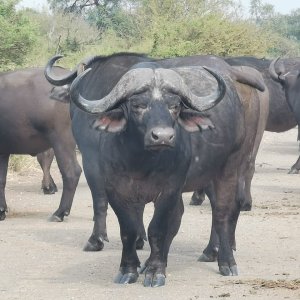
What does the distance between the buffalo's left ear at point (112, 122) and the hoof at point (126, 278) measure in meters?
1.17

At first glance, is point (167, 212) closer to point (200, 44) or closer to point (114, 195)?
point (114, 195)

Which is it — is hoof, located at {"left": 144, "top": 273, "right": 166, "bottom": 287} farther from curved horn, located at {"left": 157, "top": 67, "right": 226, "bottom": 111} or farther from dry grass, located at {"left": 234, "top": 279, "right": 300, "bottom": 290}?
curved horn, located at {"left": 157, "top": 67, "right": 226, "bottom": 111}

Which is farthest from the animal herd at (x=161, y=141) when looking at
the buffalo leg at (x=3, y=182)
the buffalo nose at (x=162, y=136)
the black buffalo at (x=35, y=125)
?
the buffalo leg at (x=3, y=182)

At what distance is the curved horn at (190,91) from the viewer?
7.92 m

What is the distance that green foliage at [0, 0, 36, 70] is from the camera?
2155 cm

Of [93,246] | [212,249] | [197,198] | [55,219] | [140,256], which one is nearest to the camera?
[212,249]

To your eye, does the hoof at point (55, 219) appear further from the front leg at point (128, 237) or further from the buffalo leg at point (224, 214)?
the front leg at point (128, 237)

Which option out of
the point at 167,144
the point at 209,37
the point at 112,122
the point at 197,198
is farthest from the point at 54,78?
the point at 209,37

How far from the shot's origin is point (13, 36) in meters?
21.9

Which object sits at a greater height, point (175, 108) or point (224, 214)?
point (175, 108)

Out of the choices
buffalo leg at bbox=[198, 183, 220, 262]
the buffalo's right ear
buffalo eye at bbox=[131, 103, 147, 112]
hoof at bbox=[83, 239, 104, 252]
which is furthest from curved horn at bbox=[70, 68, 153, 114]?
the buffalo's right ear

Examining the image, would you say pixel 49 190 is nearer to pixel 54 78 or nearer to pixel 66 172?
pixel 66 172

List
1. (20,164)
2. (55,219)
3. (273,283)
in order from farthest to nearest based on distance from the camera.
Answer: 1. (20,164)
2. (55,219)
3. (273,283)

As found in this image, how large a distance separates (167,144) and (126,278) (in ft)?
4.33
